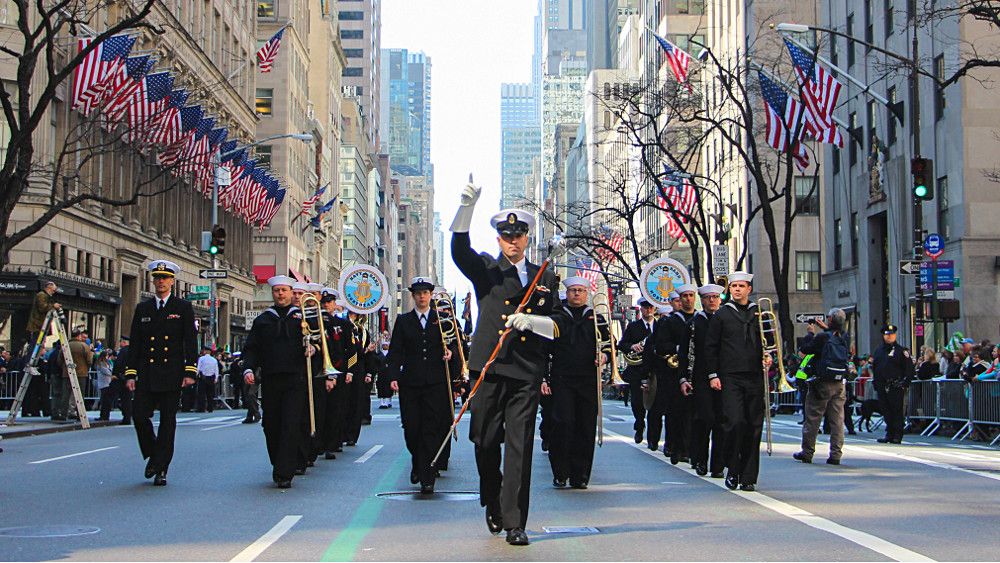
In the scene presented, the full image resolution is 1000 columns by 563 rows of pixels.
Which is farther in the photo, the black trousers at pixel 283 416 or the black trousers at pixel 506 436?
the black trousers at pixel 283 416

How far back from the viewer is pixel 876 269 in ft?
159

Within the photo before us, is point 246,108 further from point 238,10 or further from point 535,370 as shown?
point 535,370

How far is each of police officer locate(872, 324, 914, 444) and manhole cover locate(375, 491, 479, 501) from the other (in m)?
12.0

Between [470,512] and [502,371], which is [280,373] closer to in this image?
[470,512]

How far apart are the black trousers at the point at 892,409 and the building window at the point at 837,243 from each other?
30774mm

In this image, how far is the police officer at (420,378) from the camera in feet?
43.0

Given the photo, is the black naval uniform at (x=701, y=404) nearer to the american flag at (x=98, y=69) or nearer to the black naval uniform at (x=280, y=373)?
the black naval uniform at (x=280, y=373)

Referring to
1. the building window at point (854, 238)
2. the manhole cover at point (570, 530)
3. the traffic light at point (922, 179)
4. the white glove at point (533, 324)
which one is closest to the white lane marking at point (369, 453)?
the manhole cover at point (570, 530)

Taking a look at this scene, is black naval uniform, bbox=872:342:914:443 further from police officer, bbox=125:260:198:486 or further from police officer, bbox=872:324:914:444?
police officer, bbox=125:260:198:486

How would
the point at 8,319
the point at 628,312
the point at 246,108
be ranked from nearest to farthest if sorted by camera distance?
1. the point at 8,319
2. the point at 246,108
3. the point at 628,312

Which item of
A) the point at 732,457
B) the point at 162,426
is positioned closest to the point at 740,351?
the point at 732,457

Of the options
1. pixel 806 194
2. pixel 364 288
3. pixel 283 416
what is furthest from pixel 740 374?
pixel 806 194

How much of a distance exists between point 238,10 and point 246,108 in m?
5.28

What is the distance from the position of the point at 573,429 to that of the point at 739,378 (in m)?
1.66
